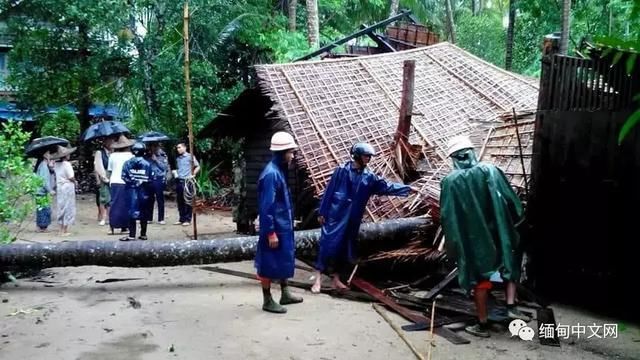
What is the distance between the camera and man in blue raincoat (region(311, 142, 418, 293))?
664 centimetres

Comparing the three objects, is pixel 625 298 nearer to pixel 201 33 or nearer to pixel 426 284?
pixel 426 284

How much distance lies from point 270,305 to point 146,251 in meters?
1.98

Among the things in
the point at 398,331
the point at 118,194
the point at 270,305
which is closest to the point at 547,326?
the point at 398,331

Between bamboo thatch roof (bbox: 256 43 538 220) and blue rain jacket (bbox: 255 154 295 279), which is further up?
bamboo thatch roof (bbox: 256 43 538 220)

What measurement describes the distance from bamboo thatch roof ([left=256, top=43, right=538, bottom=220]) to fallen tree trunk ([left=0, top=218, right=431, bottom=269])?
490 mm

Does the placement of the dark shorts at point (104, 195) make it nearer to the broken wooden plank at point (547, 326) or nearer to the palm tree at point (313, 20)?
the palm tree at point (313, 20)

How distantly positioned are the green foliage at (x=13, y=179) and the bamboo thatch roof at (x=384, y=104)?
3436 mm

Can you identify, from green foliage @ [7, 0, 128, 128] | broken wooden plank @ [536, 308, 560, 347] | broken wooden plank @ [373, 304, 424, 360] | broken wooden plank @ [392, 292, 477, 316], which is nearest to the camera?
broken wooden plank @ [373, 304, 424, 360]

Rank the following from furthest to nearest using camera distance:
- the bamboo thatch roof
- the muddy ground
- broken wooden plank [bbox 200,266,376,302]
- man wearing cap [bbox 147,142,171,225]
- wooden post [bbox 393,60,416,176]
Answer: man wearing cap [bbox 147,142,171,225] → the bamboo thatch roof → wooden post [bbox 393,60,416,176] → broken wooden plank [bbox 200,266,376,302] → the muddy ground

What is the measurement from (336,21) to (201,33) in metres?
6.51

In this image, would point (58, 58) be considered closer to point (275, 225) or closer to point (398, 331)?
point (275, 225)

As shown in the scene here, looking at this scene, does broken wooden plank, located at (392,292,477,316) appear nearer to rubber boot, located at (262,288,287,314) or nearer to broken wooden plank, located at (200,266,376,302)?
broken wooden plank, located at (200,266,376,302)

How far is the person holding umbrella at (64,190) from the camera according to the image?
10484 mm

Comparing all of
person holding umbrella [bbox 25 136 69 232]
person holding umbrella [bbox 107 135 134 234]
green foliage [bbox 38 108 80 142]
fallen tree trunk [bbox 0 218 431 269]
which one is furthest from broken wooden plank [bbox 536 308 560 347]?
green foliage [bbox 38 108 80 142]
